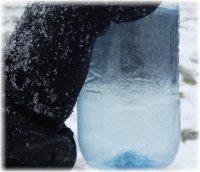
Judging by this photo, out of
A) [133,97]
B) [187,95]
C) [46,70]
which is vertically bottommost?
[187,95]

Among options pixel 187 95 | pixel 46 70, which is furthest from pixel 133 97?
pixel 187 95

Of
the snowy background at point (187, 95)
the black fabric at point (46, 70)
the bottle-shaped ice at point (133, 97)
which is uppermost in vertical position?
the black fabric at point (46, 70)

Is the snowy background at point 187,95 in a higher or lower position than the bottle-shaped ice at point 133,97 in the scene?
lower

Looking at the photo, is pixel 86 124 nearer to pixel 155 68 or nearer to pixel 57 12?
pixel 155 68

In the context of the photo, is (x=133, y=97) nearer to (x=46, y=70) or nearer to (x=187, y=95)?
(x=46, y=70)

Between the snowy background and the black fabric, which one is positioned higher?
the black fabric
